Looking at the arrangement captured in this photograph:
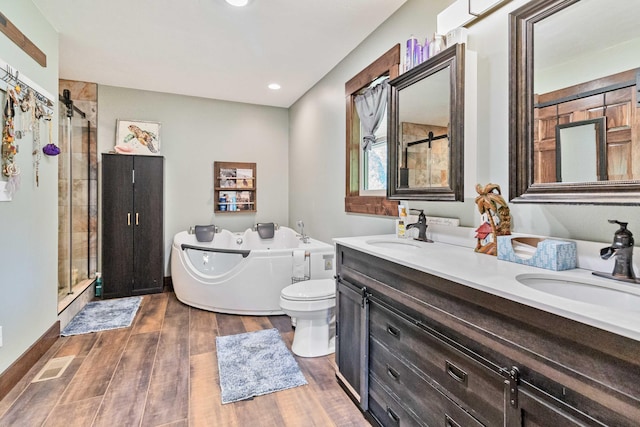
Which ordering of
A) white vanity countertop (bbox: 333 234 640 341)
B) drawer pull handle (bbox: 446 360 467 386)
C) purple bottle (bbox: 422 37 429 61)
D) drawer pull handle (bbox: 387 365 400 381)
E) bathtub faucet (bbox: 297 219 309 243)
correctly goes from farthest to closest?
bathtub faucet (bbox: 297 219 309 243), purple bottle (bbox: 422 37 429 61), drawer pull handle (bbox: 387 365 400 381), drawer pull handle (bbox: 446 360 467 386), white vanity countertop (bbox: 333 234 640 341)

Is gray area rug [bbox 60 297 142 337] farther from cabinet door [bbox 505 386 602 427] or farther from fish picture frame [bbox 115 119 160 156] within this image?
cabinet door [bbox 505 386 602 427]

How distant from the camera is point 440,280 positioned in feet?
3.95

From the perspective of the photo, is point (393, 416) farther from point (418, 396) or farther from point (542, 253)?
point (542, 253)

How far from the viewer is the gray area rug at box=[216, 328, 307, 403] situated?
6.53ft

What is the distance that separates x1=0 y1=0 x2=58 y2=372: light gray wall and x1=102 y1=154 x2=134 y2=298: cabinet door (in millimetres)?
1041

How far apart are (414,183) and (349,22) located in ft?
4.63

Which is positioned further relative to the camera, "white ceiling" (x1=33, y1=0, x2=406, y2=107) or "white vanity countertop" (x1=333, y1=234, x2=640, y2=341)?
"white ceiling" (x1=33, y1=0, x2=406, y2=107)

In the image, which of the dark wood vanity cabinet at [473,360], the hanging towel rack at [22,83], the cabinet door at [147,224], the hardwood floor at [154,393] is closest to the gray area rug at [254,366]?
the hardwood floor at [154,393]

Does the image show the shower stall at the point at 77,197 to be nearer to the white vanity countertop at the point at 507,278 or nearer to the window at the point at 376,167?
the window at the point at 376,167

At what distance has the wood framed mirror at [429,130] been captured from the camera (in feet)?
5.48

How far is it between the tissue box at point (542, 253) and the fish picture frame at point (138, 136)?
159 inches

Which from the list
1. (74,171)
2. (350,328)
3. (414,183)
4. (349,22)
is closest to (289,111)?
(349,22)

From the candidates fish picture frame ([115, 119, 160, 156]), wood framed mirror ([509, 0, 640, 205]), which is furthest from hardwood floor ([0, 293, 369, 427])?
fish picture frame ([115, 119, 160, 156])

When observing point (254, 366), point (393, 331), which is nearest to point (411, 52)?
point (393, 331)
